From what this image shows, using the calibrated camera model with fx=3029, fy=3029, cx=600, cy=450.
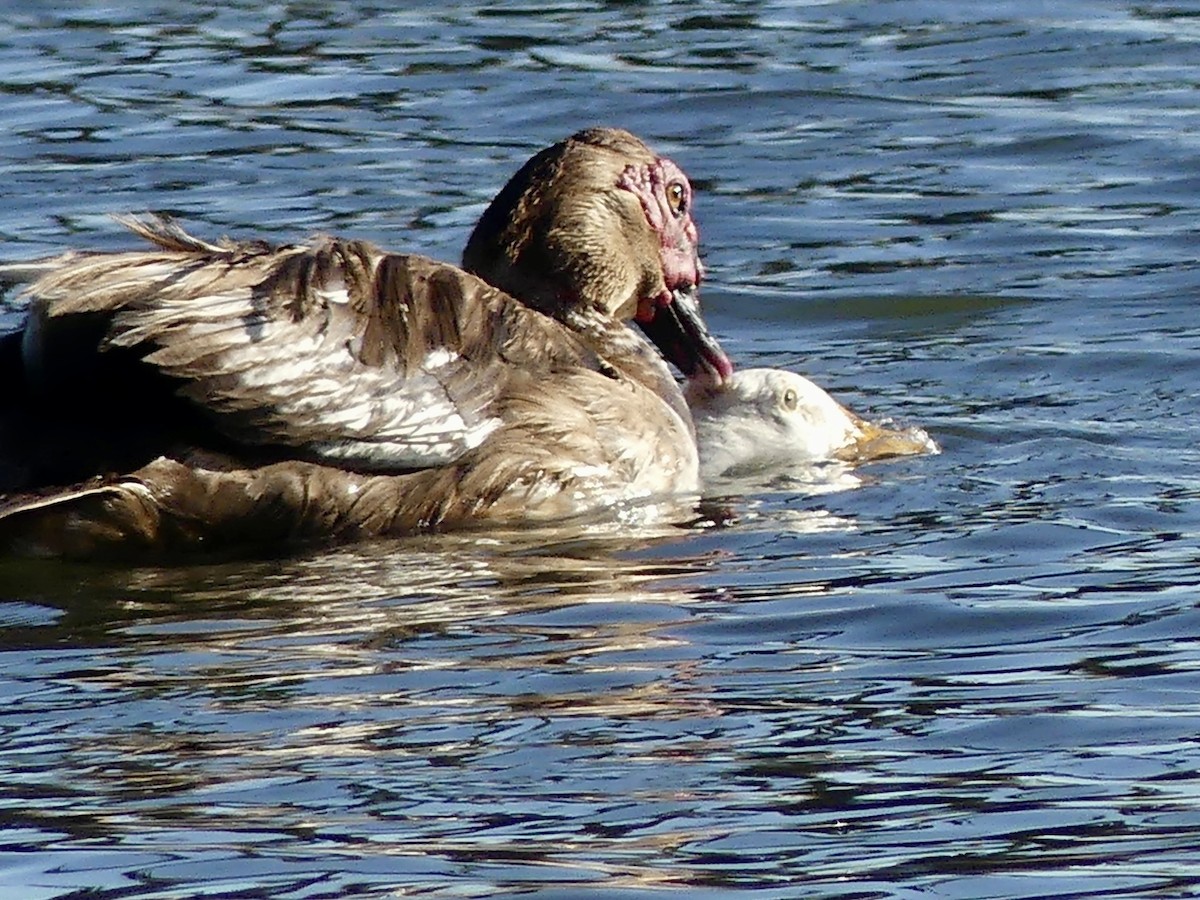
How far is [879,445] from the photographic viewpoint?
937 centimetres

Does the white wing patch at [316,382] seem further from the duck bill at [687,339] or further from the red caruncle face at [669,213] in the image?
the duck bill at [687,339]

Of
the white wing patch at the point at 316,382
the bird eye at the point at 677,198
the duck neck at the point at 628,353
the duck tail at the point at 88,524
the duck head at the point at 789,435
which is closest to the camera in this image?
the white wing patch at the point at 316,382

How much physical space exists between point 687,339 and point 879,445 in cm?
78

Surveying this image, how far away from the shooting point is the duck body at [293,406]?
7562 mm

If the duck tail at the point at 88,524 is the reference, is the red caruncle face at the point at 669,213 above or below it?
above

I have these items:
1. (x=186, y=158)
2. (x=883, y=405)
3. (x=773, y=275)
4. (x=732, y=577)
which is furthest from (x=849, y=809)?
(x=186, y=158)

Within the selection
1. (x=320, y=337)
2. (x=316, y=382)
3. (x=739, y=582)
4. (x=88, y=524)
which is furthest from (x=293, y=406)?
(x=739, y=582)

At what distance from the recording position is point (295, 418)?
7711mm

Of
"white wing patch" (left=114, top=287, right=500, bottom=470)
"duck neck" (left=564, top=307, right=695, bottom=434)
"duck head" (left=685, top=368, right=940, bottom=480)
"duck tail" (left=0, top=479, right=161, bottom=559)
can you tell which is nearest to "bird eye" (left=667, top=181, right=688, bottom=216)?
"duck neck" (left=564, top=307, right=695, bottom=434)

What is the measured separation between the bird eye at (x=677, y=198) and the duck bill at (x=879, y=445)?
88cm

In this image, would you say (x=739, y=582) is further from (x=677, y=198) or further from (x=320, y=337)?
(x=677, y=198)

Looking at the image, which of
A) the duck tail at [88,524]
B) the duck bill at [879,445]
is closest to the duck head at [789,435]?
the duck bill at [879,445]

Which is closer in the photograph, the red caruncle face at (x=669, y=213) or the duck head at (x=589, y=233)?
the duck head at (x=589, y=233)

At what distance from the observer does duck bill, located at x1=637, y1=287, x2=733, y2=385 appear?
383 inches
